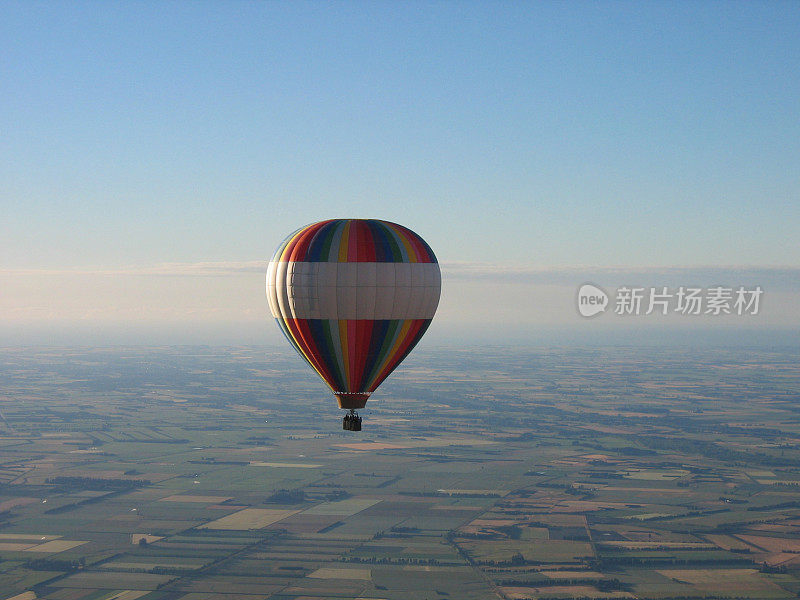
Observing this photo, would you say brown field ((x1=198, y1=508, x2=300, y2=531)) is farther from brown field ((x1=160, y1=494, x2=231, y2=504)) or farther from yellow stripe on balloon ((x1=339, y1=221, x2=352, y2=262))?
yellow stripe on balloon ((x1=339, y1=221, x2=352, y2=262))

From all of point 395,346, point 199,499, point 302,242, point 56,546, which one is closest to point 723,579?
point 395,346

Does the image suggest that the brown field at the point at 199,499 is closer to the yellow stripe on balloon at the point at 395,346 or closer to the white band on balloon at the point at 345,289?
the yellow stripe on balloon at the point at 395,346

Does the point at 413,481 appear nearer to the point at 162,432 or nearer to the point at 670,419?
the point at 162,432

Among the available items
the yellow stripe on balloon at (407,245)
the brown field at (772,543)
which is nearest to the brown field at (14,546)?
the yellow stripe on balloon at (407,245)

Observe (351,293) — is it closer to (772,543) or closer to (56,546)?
(56,546)

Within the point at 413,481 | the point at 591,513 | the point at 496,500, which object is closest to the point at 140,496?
the point at 413,481

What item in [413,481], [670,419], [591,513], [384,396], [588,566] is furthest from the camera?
[384,396]
